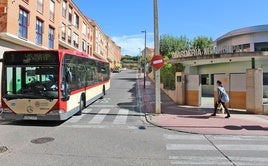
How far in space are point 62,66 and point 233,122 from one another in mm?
7206

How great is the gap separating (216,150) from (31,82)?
7022mm

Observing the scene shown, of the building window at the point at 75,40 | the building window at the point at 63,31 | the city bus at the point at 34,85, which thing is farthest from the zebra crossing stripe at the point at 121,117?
the building window at the point at 75,40

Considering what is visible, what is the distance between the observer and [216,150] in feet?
26.6

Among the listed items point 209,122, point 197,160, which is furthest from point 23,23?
point 197,160

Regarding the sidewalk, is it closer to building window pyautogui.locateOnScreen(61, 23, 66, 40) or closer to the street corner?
the street corner

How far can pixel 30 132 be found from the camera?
10.3 metres

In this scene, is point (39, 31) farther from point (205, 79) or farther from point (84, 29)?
point (84, 29)

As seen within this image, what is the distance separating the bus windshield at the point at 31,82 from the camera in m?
11.2

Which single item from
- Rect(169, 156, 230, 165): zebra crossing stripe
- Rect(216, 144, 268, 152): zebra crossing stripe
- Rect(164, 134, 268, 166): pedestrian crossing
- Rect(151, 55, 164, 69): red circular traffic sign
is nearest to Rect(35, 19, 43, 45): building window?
Rect(151, 55, 164, 69): red circular traffic sign

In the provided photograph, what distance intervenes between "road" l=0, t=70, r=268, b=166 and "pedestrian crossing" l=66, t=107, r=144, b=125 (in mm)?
524

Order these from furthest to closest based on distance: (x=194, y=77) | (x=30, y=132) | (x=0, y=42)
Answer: (x=0, y=42) < (x=194, y=77) < (x=30, y=132)

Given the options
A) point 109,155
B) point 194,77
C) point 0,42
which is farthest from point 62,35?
point 109,155

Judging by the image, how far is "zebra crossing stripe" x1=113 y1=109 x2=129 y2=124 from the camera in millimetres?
13180

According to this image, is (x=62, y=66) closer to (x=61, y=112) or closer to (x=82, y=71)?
(x=61, y=112)
